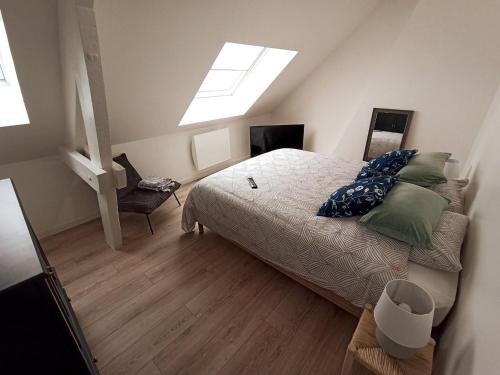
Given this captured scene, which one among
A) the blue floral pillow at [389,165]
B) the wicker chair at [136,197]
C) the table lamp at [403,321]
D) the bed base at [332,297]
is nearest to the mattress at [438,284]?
the table lamp at [403,321]

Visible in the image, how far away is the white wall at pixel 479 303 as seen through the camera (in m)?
0.77

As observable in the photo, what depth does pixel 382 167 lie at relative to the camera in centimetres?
218

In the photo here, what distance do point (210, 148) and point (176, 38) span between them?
6.37 feet

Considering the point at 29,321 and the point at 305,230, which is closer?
the point at 29,321

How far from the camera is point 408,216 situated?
140 cm

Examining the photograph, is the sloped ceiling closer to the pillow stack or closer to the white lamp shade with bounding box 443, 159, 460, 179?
the pillow stack

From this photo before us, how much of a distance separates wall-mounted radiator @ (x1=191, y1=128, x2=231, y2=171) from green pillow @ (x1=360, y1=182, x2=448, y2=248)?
105 inches

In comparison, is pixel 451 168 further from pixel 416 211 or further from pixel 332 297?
pixel 332 297

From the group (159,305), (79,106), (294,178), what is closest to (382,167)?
(294,178)

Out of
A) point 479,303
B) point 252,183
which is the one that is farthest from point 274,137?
point 479,303

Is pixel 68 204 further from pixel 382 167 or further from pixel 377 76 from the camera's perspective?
pixel 377 76

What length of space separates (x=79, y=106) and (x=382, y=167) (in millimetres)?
2548

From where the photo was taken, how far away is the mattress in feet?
3.83

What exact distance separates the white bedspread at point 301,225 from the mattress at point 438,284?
0.07m
